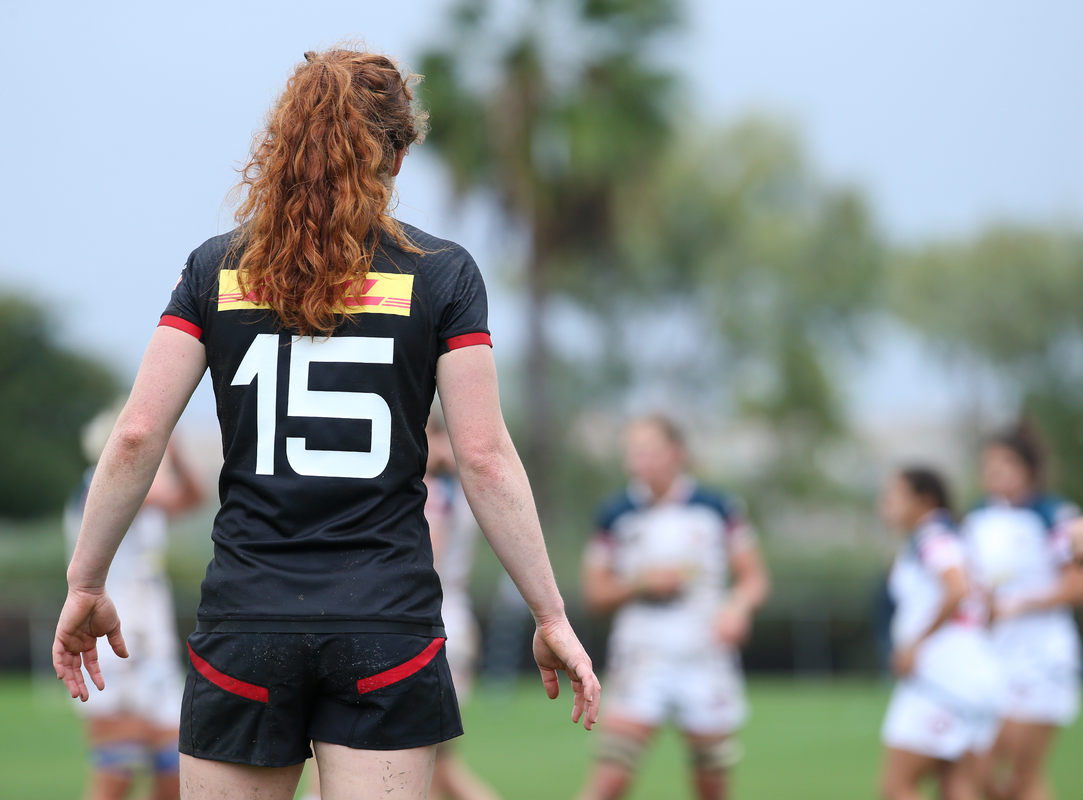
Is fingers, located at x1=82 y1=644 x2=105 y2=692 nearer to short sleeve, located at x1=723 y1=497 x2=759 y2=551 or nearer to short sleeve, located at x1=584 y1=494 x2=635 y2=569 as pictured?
short sleeve, located at x1=584 y1=494 x2=635 y2=569

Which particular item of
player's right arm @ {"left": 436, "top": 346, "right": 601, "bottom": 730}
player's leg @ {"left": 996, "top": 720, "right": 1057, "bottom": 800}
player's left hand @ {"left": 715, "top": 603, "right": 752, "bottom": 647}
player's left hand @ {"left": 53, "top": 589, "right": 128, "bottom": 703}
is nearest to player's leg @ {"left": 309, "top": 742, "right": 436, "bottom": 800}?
player's right arm @ {"left": 436, "top": 346, "right": 601, "bottom": 730}

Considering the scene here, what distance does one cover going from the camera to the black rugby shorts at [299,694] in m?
2.45

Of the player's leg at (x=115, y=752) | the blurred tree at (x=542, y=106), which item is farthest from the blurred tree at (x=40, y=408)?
the player's leg at (x=115, y=752)

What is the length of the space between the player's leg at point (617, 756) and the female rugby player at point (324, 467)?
3617mm

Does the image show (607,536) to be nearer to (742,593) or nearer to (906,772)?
(742,593)

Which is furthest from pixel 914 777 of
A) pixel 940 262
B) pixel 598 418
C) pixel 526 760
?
pixel 940 262

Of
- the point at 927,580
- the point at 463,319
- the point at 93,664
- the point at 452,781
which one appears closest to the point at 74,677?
the point at 93,664

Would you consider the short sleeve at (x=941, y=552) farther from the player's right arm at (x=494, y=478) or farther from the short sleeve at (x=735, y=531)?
the player's right arm at (x=494, y=478)

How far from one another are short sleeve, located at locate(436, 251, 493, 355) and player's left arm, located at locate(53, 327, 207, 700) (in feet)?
1.71

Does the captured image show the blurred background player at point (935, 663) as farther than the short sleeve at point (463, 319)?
Yes

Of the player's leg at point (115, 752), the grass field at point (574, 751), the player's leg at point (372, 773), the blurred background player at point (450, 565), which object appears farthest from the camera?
the grass field at point (574, 751)

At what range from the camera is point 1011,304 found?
1507 inches

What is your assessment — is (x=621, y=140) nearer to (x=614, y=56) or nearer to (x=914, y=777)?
(x=614, y=56)

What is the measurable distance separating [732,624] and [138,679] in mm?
2933
